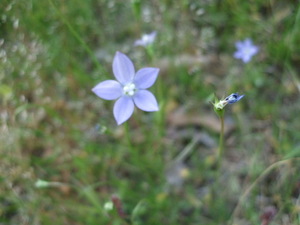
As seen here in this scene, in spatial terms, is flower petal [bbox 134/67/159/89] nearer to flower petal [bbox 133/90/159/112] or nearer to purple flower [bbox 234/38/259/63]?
flower petal [bbox 133/90/159/112]

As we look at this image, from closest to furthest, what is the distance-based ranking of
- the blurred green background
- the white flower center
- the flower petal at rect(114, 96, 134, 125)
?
the flower petal at rect(114, 96, 134, 125), the white flower center, the blurred green background

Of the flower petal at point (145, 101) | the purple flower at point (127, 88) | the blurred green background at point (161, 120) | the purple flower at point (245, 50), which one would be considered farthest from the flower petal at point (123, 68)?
the purple flower at point (245, 50)

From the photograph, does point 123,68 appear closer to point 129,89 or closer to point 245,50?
point 129,89

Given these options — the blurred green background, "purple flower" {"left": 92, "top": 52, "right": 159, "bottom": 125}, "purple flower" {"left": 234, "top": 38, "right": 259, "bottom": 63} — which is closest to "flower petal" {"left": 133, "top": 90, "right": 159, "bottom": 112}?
"purple flower" {"left": 92, "top": 52, "right": 159, "bottom": 125}

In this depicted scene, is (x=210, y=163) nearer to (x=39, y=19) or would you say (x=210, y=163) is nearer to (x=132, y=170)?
(x=132, y=170)

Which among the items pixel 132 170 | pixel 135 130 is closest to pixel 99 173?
pixel 132 170

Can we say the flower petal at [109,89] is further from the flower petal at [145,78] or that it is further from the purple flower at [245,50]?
the purple flower at [245,50]

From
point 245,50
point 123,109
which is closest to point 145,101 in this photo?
point 123,109
